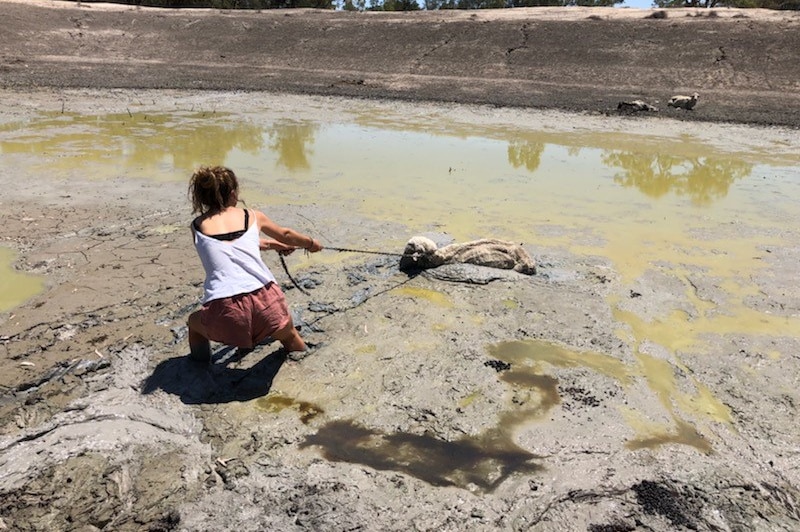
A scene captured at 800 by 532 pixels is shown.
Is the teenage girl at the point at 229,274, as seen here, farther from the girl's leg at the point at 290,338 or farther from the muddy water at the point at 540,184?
the muddy water at the point at 540,184

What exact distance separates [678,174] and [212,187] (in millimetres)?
8700

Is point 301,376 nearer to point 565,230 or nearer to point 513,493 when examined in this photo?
point 513,493

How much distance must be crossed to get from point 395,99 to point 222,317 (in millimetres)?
16057

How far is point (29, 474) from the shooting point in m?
2.60

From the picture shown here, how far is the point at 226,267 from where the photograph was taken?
126 inches

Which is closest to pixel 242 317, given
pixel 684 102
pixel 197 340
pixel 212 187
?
pixel 197 340

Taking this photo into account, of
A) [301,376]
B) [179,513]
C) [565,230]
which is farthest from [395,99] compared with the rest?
[179,513]

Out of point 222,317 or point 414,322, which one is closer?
point 222,317

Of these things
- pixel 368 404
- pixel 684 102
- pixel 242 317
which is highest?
pixel 684 102

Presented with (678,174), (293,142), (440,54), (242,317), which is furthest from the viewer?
(440,54)

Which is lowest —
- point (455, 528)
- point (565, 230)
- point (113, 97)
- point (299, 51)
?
point (455, 528)

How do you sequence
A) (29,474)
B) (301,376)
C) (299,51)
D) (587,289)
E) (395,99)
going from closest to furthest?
1. (29,474)
2. (301,376)
3. (587,289)
4. (395,99)
5. (299,51)

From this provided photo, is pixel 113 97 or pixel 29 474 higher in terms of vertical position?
pixel 113 97

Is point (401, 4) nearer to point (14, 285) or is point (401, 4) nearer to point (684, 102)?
point (684, 102)
